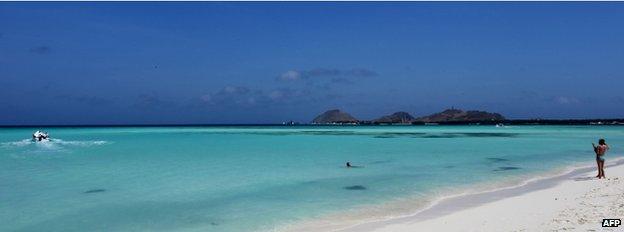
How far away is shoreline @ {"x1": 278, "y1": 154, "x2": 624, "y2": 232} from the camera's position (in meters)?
9.93

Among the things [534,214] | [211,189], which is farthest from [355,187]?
[534,214]

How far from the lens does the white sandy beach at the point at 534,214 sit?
28.4 feet

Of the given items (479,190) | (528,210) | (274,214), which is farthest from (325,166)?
(528,210)

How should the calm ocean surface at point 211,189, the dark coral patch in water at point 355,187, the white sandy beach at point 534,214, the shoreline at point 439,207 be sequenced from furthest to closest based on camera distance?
the dark coral patch in water at point 355,187 → the calm ocean surface at point 211,189 → the shoreline at point 439,207 → the white sandy beach at point 534,214

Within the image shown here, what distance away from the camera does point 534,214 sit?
9.81 m

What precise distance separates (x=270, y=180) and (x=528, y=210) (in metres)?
9.67

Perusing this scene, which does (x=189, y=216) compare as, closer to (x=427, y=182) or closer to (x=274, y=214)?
(x=274, y=214)

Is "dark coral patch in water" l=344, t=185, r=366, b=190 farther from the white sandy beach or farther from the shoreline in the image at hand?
the white sandy beach

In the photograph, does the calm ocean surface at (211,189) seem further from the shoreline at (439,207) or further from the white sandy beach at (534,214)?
the white sandy beach at (534,214)

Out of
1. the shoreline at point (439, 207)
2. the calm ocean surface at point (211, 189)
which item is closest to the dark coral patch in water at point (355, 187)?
the calm ocean surface at point (211, 189)

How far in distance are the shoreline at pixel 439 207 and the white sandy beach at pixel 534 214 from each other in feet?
0.14

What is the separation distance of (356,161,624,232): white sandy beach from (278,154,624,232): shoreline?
4 centimetres

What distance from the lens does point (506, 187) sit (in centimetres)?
1504

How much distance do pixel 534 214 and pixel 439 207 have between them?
2.35m
